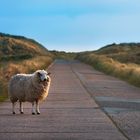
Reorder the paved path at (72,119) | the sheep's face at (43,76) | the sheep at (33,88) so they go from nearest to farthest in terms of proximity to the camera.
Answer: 1. the paved path at (72,119)
2. the sheep's face at (43,76)
3. the sheep at (33,88)

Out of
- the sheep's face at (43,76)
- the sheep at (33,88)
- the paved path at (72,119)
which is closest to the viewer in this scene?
the paved path at (72,119)

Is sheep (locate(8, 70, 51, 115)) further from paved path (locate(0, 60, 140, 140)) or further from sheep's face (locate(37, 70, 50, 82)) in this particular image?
paved path (locate(0, 60, 140, 140))

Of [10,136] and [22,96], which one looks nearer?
[10,136]

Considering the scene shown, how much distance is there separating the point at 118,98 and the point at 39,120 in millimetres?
9410

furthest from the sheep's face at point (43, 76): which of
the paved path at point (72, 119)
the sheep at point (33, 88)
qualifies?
the paved path at point (72, 119)

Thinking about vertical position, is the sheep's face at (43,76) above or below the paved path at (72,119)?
above

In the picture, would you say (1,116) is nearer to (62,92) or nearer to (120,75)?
(62,92)

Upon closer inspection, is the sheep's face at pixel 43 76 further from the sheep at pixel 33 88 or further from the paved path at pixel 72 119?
the paved path at pixel 72 119

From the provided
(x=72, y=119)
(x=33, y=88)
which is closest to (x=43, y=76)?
(x=33, y=88)

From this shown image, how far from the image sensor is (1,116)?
18.4 meters

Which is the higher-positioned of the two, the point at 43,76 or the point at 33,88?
the point at 43,76

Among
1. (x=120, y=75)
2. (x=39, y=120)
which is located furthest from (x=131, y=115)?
(x=120, y=75)

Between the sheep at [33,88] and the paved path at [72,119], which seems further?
the sheep at [33,88]

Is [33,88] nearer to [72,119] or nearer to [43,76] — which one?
[43,76]
